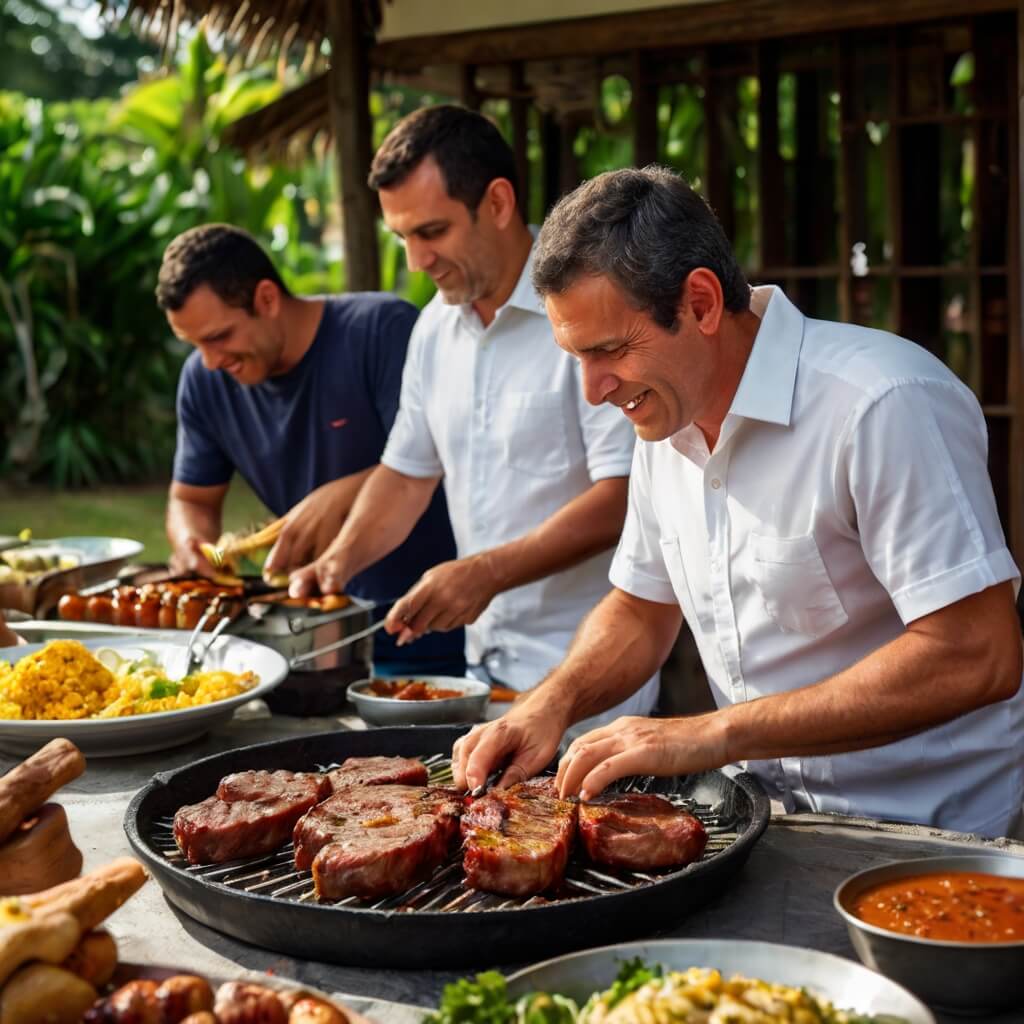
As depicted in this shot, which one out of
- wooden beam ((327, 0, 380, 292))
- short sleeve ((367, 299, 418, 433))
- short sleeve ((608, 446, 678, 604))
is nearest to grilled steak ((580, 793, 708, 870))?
short sleeve ((608, 446, 678, 604))

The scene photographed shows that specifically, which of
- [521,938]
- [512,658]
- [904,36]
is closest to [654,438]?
[521,938]

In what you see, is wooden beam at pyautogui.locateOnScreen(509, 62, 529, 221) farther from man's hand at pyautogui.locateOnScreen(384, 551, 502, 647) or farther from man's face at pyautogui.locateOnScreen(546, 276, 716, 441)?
man's face at pyautogui.locateOnScreen(546, 276, 716, 441)

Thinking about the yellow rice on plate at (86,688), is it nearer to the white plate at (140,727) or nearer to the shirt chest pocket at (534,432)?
the white plate at (140,727)

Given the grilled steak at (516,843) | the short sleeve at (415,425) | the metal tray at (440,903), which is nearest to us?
the metal tray at (440,903)

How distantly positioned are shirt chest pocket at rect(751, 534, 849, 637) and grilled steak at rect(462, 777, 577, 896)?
22.7 inches

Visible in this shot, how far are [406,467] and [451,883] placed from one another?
2224mm

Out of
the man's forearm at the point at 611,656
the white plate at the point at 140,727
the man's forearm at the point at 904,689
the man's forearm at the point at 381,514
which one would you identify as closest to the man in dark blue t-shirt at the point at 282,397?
the man's forearm at the point at 381,514

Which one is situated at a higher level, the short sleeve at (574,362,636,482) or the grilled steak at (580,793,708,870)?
the short sleeve at (574,362,636,482)

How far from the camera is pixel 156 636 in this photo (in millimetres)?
3549

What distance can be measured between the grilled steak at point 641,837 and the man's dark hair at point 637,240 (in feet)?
2.78

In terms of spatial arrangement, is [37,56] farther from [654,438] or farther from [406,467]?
[654,438]

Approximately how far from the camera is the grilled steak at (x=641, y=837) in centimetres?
212

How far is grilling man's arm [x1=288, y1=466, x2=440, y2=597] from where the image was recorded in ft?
12.4

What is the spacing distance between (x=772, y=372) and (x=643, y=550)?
22.2 inches
